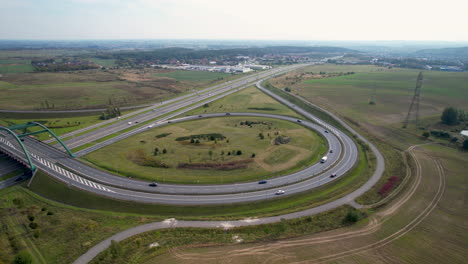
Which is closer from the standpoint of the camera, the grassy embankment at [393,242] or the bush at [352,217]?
the grassy embankment at [393,242]

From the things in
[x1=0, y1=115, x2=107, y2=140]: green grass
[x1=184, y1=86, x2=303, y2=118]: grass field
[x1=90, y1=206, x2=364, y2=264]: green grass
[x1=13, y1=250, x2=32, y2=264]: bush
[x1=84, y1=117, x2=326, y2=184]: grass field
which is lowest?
[x1=90, y1=206, x2=364, y2=264]: green grass

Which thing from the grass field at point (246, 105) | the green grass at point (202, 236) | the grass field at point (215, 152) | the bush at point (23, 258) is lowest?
the green grass at point (202, 236)

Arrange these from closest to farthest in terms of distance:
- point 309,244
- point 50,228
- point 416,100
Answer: point 309,244
point 50,228
point 416,100

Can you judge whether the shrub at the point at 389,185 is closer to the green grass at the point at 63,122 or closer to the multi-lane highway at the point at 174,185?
the multi-lane highway at the point at 174,185

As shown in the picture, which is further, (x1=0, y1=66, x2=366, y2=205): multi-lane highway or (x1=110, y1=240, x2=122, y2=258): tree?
(x1=0, y1=66, x2=366, y2=205): multi-lane highway

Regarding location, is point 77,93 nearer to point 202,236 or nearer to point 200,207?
point 200,207

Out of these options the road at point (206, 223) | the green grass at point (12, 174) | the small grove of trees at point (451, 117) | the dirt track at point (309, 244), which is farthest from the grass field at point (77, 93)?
the small grove of trees at point (451, 117)

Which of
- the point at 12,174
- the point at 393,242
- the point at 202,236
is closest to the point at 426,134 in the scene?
the point at 393,242

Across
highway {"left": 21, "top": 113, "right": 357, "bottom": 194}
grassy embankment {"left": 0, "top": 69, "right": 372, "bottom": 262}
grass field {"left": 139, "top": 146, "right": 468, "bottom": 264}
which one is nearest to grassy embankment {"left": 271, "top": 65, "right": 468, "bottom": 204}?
grass field {"left": 139, "top": 146, "right": 468, "bottom": 264}

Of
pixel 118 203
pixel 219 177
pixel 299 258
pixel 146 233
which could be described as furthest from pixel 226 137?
pixel 299 258

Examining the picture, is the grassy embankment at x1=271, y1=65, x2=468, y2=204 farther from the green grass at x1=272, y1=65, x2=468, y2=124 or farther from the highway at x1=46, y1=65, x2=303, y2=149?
the highway at x1=46, y1=65, x2=303, y2=149
